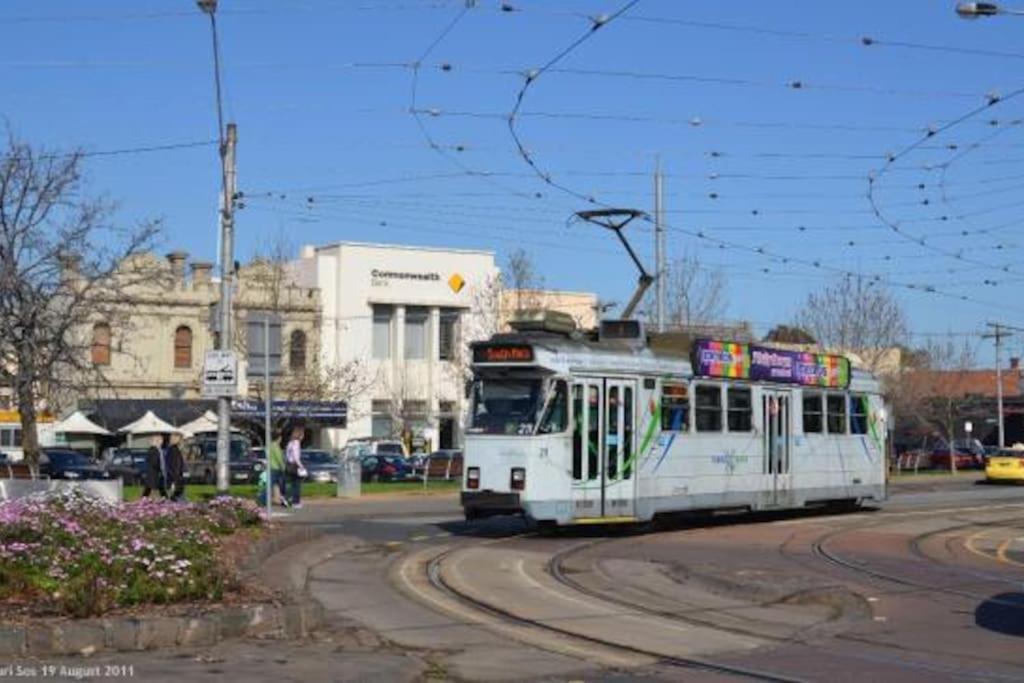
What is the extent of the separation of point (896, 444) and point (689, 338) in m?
70.4

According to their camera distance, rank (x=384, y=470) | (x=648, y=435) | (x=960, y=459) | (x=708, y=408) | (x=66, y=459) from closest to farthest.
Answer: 1. (x=648, y=435)
2. (x=708, y=408)
3. (x=66, y=459)
4. (x=384, y=470)
5. (x=960, y=459)

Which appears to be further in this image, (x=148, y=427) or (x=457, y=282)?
(x=457, y=282)

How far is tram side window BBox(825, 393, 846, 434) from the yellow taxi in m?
25.2

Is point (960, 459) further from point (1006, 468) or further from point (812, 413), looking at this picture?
point (812, 413)

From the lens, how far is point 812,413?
2773 centimetres

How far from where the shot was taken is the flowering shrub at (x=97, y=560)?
440 inches

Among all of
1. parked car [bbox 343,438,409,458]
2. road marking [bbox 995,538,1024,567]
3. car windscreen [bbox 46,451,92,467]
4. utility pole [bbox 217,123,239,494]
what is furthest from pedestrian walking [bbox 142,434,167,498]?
parked car [bbox 343,438,409,458]

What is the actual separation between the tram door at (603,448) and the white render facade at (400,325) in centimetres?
4523

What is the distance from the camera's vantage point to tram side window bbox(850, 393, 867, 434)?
96.1 ft

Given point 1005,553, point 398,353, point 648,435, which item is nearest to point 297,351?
point 398,353

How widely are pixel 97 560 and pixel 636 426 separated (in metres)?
12.0

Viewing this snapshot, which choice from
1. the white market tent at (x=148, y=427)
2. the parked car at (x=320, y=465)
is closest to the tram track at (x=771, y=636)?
the parked car at (x=320, y=465)

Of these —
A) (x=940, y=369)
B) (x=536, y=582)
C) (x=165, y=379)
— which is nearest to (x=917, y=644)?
(x=536, y=582)

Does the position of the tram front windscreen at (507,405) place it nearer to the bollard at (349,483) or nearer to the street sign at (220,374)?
the street sign at (220,374)
